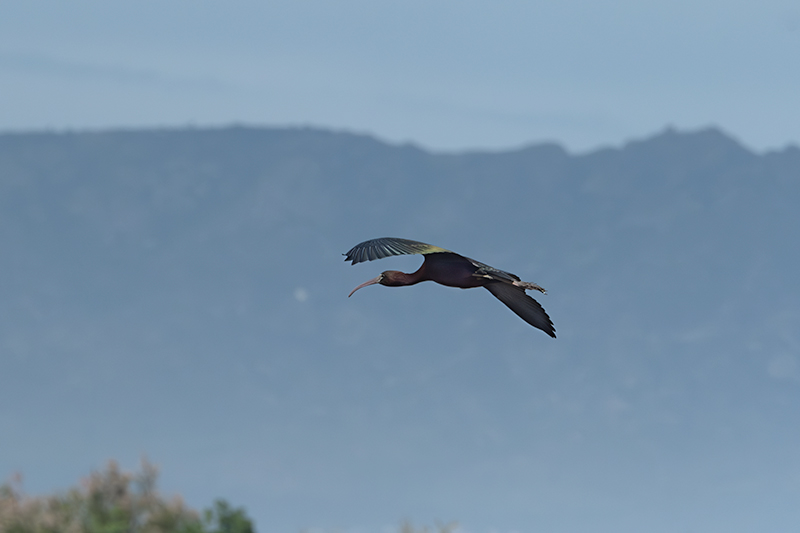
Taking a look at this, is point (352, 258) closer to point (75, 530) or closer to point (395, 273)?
point (395, 273)

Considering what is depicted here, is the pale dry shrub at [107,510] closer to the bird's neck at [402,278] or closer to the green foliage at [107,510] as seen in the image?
the green foliage at [107,510]

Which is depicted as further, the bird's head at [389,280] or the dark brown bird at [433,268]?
the bird's head at [389,280]

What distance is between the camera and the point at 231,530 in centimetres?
3616

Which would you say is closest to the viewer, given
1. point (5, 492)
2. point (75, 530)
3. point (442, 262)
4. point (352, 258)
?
point (352, 258)

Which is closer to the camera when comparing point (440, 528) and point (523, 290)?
point (523, 290)

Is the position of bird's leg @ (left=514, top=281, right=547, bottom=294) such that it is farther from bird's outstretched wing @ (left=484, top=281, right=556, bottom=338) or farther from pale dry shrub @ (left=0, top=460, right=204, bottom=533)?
pale dry shrub @ (left=0, top=460, right=204, bottom=533)

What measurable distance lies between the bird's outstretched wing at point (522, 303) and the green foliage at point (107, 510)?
13.4 meters

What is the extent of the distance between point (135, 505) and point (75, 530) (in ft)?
5.59

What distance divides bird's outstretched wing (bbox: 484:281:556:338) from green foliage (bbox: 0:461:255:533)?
43.8 feet

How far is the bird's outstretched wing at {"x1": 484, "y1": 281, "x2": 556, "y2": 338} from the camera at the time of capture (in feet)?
72.2

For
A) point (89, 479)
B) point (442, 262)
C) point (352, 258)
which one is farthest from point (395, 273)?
point (89, 479)

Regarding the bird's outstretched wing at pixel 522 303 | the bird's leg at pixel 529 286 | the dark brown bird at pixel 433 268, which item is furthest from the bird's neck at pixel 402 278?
the bird's outstretched wing at pixel 522 303

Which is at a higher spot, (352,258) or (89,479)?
(89,479)

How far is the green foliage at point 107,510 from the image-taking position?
31891mm
